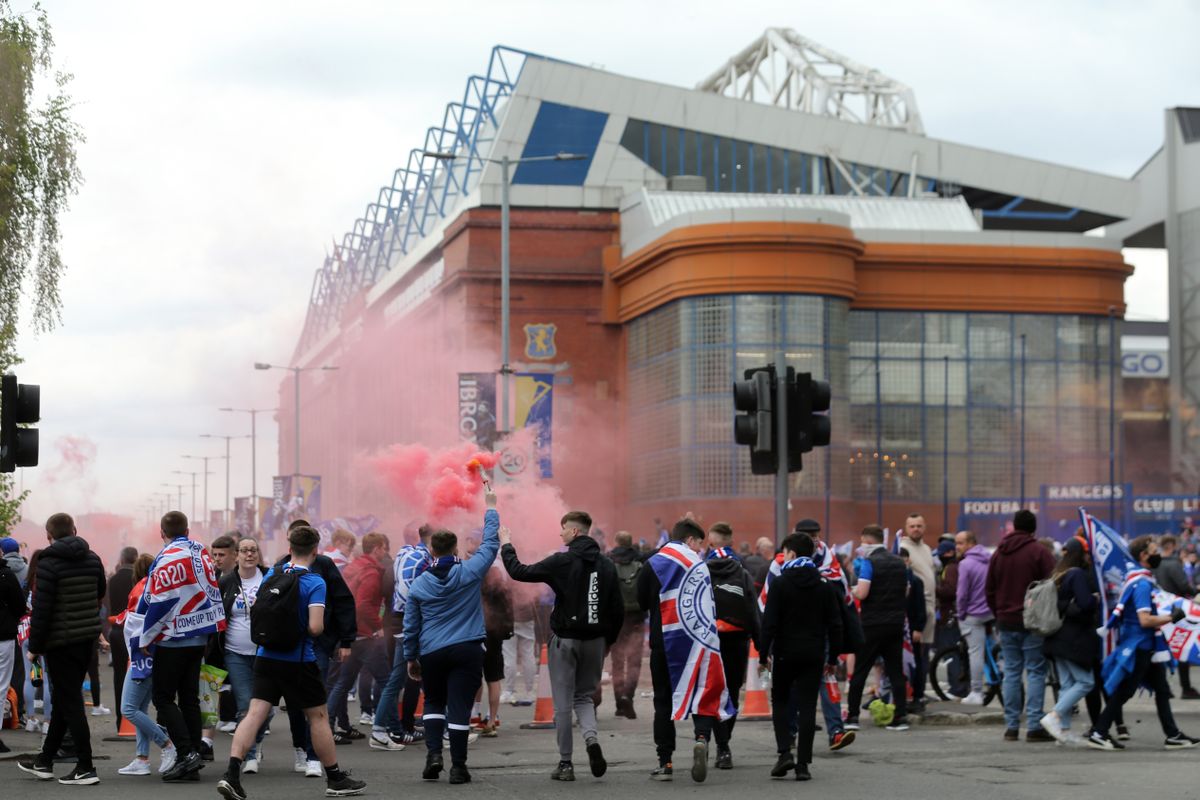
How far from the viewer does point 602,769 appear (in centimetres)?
1152

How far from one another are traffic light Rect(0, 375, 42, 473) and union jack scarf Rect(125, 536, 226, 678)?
337cm

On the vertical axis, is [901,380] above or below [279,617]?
above

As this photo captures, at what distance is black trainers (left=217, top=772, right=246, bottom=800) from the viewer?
10.1 metres

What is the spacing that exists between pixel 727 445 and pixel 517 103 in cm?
1662

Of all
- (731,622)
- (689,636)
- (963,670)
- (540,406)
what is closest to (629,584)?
(963,670)

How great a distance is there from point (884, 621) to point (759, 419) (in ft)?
7.05

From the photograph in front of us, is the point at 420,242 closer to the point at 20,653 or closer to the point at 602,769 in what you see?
the point at 20,653

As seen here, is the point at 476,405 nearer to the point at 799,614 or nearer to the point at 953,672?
the point at 953,672

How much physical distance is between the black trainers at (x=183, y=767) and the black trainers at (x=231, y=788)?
4.13 feet

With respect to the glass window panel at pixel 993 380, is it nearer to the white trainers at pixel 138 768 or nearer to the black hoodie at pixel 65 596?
the white trainers at pixel 138 768

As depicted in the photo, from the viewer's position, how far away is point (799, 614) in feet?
39.0

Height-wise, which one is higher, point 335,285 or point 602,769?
point 335,285

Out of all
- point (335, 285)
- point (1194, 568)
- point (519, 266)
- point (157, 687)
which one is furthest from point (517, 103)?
point (157, 687)

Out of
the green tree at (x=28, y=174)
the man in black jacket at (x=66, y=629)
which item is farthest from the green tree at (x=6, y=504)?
the man in black jacket at (x=66, y=629)
